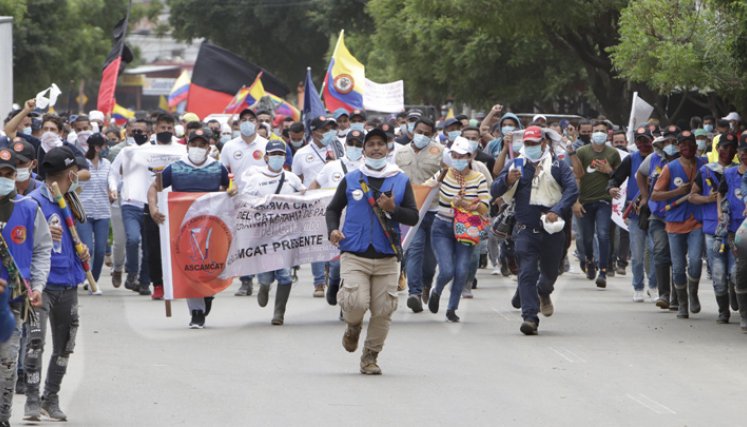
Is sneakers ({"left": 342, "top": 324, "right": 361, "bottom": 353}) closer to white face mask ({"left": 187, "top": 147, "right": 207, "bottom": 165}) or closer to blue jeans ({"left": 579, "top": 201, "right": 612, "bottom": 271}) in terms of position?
white face mask ({"left": 187, "top": 147, "right": 207, "bottom": 165})

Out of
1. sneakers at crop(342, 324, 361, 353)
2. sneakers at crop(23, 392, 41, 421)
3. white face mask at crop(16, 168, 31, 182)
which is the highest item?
white face mask at crop(16, 168, 31, 182)

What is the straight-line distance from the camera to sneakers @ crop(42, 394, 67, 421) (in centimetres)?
921

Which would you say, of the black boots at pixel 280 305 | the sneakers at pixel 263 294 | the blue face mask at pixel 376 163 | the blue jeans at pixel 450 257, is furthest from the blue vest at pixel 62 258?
the blue jeans at pixel 450 257

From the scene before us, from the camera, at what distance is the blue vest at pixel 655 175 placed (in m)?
15.5

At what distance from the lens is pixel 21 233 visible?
→ 8352 mm

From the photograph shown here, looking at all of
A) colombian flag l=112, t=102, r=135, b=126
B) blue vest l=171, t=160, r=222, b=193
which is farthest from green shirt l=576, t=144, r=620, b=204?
colombian flag l=112, t=102, r=135, b=126

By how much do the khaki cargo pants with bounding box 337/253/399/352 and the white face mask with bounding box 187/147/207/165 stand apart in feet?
10.8

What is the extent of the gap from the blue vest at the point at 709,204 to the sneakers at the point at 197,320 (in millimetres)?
4697

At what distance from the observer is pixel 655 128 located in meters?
20.7

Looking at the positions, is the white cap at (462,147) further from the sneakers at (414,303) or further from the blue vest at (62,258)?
the blue vest at (62,258)

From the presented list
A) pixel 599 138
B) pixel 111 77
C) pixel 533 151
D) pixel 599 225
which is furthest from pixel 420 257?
pixel 111 77

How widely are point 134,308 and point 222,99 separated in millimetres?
16457

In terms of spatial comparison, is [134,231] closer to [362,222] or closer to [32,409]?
[362,222]

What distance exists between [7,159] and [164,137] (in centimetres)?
913
